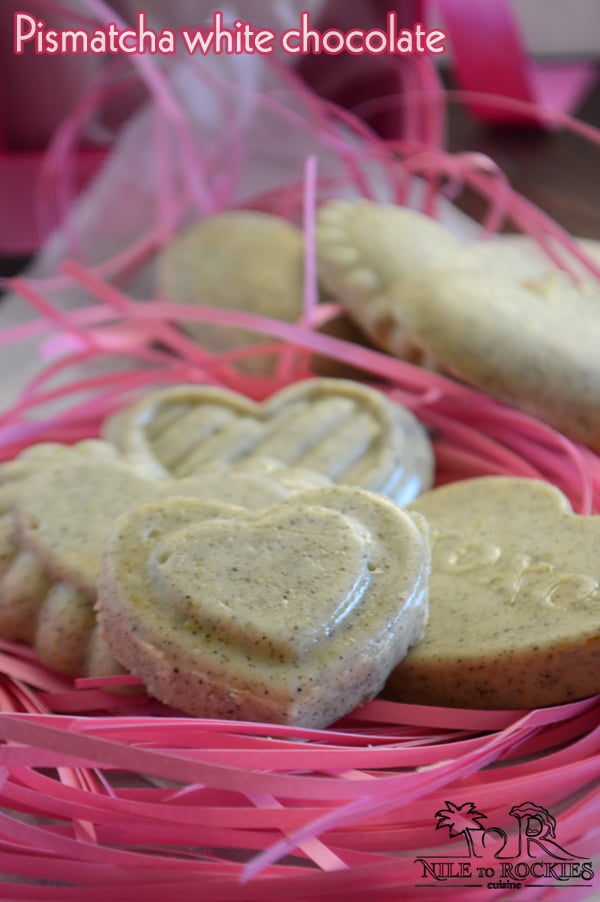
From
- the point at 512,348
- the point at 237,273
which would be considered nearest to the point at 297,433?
the point at 512,348

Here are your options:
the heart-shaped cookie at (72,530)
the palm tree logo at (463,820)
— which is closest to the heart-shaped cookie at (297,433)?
the heart-shaped cookie at (72,530)

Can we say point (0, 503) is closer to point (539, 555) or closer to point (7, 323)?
point (539, 555)

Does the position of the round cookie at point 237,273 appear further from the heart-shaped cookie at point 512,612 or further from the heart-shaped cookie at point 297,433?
the heart-shaped cookie at point 512,612

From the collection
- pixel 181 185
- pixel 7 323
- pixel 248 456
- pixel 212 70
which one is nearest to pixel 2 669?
pixel 248 456

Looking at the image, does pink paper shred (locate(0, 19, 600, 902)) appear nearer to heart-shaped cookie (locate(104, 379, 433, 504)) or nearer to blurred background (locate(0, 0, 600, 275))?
heart-shaped cookie (locate(104, 379, 433, 504))

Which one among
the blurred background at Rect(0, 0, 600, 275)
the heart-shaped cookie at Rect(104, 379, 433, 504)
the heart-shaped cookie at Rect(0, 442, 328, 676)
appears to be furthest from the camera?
the blurred background at Rect(0, 0, 600, 275)

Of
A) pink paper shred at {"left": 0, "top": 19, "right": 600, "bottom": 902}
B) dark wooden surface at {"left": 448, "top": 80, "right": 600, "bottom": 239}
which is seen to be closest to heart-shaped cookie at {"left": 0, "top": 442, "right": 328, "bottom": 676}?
pink paper shred at {"left": 0, "top": 19, "right": 600, "bottom": 902}

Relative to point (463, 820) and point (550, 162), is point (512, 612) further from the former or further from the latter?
point (550, 162)
